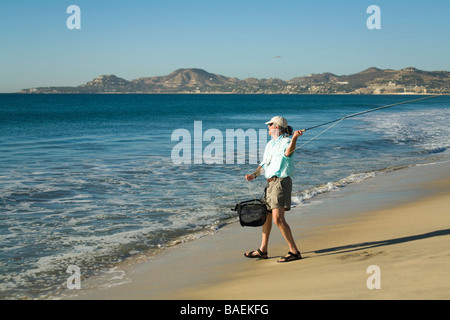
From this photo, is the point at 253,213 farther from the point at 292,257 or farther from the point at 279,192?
the point at 292,257

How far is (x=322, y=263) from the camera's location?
5328 millimetres

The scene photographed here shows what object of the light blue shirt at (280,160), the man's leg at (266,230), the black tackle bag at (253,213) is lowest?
the man's leg at (266,230)

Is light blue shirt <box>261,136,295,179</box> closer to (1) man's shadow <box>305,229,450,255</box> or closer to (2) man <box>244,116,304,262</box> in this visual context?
(2) man <box>244,116,304,262</box>

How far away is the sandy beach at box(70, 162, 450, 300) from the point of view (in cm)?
421

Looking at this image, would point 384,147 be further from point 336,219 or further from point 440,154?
point 336,219

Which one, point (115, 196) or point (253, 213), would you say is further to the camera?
point (115, 196)

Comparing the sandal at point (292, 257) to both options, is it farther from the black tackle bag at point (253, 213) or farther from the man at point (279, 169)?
the black tackle bag at point (253, 213)

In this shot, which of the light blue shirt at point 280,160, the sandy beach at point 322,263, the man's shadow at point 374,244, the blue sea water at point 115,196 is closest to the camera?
the sandy beach at point 322,263

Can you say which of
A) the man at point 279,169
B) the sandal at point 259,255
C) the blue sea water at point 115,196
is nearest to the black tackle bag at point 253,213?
the man at point 279,169

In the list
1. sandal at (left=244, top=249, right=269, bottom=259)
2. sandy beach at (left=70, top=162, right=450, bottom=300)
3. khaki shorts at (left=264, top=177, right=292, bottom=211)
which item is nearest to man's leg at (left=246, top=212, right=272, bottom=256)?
sandal at (left=244, top=249, right=269, bottom=259)

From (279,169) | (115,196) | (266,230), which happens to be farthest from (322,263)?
(115,196)

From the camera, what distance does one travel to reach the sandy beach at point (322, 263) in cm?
421

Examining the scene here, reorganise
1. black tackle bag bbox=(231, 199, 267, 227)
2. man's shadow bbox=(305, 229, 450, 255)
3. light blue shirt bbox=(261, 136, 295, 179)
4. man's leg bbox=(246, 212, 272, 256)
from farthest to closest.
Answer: man's shadow bbox=(305, 229, 450, 255) < man's leg bbox=(246, 212, 272, 256) < black tackle bag bbox=(231, 199, 267, 227) < light blue shirt bbox=(261, 136, 295, 179)
